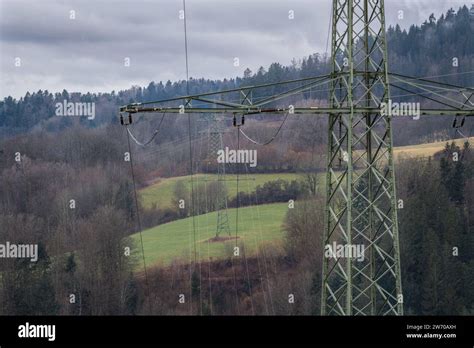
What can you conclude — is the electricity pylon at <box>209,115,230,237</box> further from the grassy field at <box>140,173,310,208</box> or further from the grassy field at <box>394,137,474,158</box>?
the grassy field at <box>394,137,474,158</box>

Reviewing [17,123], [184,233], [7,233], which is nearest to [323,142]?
[184,233]
